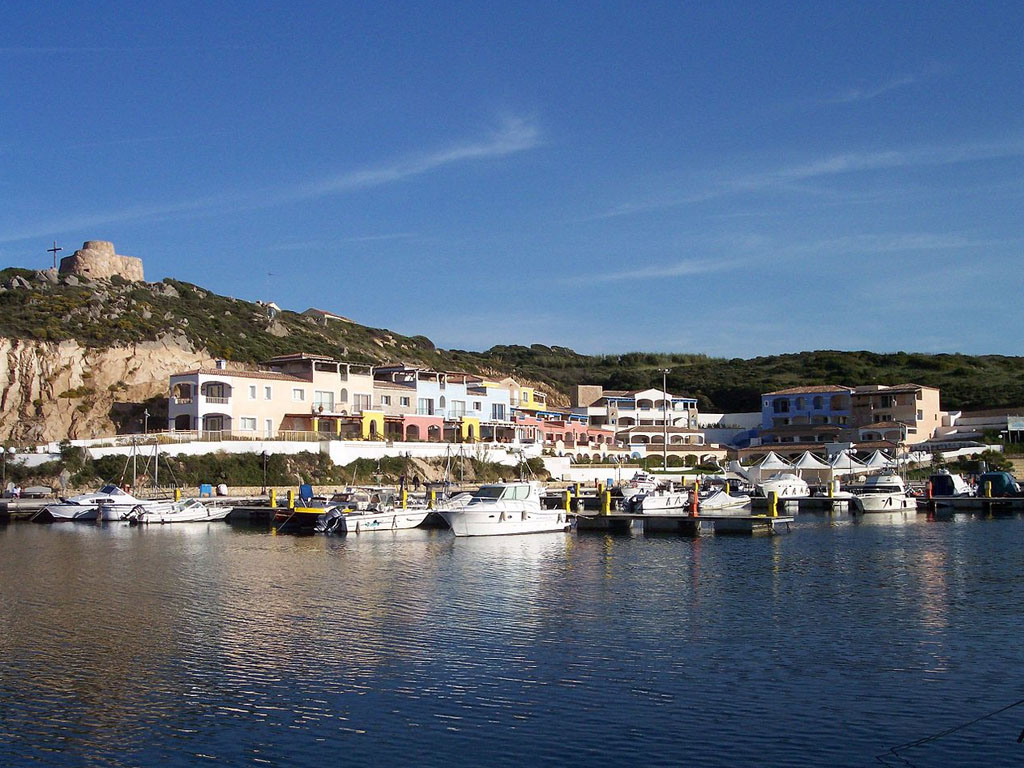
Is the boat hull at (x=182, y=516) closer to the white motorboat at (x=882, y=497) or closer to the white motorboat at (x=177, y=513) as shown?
the white motorboat at (x=177, y=513)

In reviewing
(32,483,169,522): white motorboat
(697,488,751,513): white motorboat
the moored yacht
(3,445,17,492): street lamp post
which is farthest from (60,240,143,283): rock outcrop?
(697,488,751,513): white motorboat

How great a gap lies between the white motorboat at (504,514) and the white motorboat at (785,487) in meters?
25.6

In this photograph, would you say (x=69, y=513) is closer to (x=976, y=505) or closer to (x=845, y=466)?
(x=976, y=505)

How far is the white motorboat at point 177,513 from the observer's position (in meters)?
58.6

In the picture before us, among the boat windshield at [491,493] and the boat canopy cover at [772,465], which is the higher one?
the boat canopy cover at [772,465]

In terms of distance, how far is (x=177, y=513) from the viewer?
59.3 metres

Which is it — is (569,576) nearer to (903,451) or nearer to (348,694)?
(348,694)

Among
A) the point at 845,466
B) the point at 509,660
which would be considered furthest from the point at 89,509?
the point at 845,466

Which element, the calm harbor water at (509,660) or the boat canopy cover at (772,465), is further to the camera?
the boat canopy cover at (772,465)

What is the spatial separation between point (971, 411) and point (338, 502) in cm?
7994

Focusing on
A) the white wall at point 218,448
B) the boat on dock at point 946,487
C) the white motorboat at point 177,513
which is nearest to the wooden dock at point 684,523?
the white motorboat at point 177,513

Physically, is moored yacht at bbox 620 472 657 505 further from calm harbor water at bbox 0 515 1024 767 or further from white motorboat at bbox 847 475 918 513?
calm harbor water at bbox 0 515 1024 767

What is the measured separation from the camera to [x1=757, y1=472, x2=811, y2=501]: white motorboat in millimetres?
74812

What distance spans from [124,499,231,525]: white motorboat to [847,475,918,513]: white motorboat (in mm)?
39898
